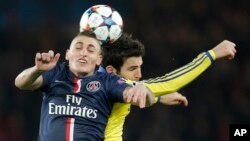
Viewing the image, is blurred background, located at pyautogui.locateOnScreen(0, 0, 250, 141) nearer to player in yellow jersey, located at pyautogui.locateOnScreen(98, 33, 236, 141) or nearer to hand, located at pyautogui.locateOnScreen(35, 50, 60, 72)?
player in yellow jersey, located at pyautogui.locateOnScreen(98, 33, 236, 141)

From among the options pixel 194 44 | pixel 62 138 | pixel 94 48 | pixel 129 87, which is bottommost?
pixel 62 138

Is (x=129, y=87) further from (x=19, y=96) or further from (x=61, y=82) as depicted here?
(x=19, y=96)

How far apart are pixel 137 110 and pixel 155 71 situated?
57 centimetres

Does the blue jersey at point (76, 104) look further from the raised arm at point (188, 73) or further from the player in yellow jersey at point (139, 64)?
the raised arm at point (188, 73)

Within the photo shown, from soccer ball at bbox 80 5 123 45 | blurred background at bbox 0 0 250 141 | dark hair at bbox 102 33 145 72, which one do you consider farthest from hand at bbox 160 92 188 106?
blurred background at bbox 0 0 250 141

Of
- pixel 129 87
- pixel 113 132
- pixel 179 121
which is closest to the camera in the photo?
pixel 129 87

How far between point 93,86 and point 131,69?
586 mm

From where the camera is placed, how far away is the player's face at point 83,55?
4496 mm

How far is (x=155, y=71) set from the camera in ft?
28.5

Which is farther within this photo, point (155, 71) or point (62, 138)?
point (155, 71)

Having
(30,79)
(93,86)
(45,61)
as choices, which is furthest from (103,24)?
(45,61)

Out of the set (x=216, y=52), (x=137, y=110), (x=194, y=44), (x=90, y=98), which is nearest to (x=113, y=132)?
(x=90, y=98)

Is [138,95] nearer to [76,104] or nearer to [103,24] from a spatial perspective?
[76,104]

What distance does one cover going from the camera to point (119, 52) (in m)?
5.03
